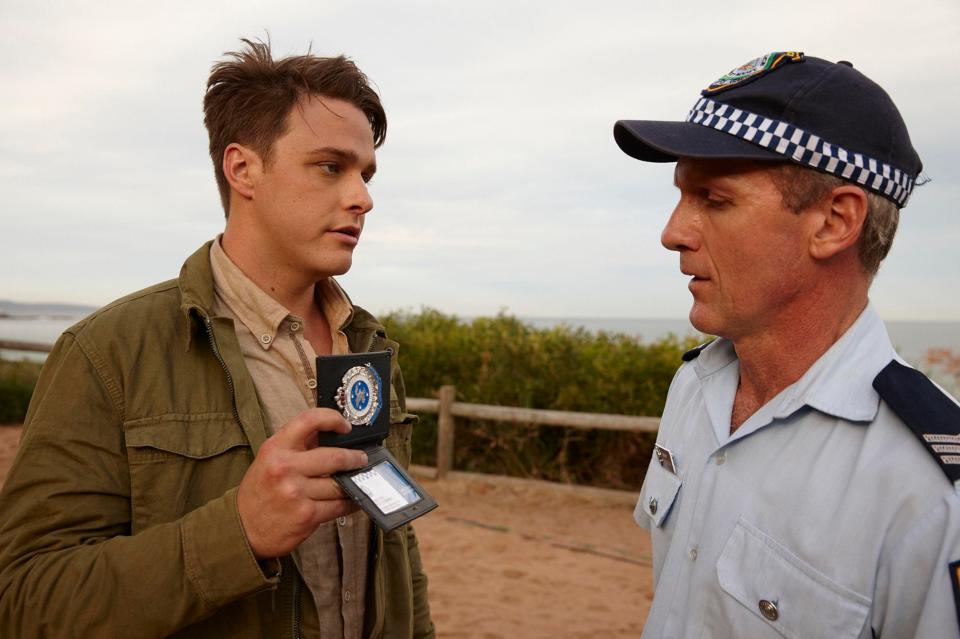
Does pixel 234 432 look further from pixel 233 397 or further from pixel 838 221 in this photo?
pixel 838 221

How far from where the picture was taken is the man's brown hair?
83.2 inches

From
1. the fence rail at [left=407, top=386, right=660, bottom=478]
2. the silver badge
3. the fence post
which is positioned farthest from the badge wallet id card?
the fence post

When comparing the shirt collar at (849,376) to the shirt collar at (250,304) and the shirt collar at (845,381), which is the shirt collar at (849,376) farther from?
the shirt collar at (250,304)

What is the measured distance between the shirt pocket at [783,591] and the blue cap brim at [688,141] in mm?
851

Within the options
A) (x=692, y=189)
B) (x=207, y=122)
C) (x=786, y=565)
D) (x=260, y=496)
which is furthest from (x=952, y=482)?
(x=207, y=122)

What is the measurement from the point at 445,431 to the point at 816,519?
6.48m

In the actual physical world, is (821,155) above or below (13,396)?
above

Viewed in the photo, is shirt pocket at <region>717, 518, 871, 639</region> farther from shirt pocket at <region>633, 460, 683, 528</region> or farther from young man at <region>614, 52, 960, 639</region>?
shirt pocket at <region>633, 460, 683, 528</region>

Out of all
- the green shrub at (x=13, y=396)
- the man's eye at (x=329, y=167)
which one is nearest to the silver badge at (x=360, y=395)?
the man's eye at (x=329, y=167)

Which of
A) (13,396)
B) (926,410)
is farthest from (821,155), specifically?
(13,396)

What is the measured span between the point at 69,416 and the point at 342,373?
65 cm

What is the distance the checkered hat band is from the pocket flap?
4.80 ft

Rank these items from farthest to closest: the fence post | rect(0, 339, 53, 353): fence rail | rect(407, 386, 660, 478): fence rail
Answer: rect(0, 339, 53, 353): fence rail < the fence post < rect(407, 386, 660, 478): fence rail

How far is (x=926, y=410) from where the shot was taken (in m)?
1.45
